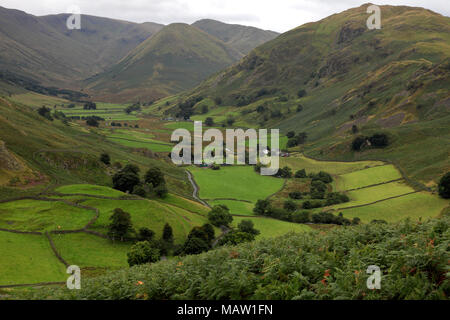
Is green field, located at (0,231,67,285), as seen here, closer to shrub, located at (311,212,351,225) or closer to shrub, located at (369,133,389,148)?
shrub, located at (311,212,351,225)

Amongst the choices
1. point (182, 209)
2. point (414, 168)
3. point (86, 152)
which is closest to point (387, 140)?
point (414, 168)

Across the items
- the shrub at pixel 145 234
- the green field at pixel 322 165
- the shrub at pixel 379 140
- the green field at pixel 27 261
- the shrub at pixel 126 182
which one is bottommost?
the green field at pixel 27 261

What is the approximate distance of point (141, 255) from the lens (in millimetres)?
39719

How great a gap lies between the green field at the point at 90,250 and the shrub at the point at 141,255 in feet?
8.09

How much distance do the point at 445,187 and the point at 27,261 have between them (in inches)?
2940

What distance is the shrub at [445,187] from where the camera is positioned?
6569cm

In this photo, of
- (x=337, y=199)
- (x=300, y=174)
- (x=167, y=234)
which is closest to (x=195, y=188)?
(x=300, y=174)

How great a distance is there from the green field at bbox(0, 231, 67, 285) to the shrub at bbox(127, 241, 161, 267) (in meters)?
7.52

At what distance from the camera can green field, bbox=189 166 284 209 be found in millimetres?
91312

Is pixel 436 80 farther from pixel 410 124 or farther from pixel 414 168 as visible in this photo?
pixel 414 168

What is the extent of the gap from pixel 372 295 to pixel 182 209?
58.6 m

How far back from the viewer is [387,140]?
11150 centimetres

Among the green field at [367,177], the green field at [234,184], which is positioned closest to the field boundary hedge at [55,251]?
the green field at [234,184]

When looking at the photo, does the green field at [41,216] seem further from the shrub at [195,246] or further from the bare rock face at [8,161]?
the shrub at [195,246]
